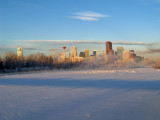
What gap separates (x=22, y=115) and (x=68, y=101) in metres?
1.78

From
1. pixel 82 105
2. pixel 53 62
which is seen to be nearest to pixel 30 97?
pixel 82 105

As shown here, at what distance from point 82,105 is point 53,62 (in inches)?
1244

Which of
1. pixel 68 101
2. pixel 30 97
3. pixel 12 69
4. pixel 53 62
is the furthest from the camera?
pixel 53 62

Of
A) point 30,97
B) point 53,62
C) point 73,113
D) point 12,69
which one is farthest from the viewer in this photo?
point 53,62

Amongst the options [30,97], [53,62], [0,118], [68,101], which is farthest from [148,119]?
[53,62]

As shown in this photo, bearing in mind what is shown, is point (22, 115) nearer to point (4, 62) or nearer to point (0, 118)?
point (0, 118)

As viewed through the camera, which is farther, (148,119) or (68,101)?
(68,101)

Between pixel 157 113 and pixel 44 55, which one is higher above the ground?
pixel 44 55

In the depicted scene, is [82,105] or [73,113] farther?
[82,105]

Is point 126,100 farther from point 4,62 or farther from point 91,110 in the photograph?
point 4,62

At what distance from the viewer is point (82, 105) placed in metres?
5.55

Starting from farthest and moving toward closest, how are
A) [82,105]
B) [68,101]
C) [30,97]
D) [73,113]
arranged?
1. [30,97]
2. [68,101]
3. [82,105]
4. [73,113]

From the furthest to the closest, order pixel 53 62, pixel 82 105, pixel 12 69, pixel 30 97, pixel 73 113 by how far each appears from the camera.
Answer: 1. pixel 53 62
2. pixel 12 69
3. pixel 30 97
4. pixel 82 105
5. pixel 73 113

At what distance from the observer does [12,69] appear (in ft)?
87.5
